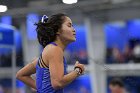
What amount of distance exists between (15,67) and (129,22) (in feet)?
23.2

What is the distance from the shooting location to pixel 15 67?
6621 millimetres

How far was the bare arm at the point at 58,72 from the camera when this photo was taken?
235 cm

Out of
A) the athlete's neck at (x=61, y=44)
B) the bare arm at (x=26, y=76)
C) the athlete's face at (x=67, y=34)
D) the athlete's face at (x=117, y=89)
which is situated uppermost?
the athlete's face at (x=67, y=34)

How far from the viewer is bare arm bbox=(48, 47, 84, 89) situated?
7.70 ft

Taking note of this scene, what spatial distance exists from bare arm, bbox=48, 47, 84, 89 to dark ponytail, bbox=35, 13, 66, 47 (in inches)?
6.0

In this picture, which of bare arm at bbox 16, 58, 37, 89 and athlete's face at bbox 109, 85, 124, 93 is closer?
bare arm at bbox 16, 58, 37, 89

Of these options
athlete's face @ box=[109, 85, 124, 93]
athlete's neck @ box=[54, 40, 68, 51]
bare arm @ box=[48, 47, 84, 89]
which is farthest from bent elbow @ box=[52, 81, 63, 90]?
athlete's face @ box=[109, 85, 124, 93]

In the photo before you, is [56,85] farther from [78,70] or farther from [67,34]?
[67,34]

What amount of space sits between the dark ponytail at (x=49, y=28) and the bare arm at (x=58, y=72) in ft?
0.50

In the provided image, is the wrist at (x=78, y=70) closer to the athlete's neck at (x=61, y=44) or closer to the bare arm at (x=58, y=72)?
the bare arm at (x=58, y=72)

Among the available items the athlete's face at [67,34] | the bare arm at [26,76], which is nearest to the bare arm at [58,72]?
the athlete's face at [67,34]

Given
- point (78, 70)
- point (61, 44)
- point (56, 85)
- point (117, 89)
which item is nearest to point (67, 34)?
point (61, 44)

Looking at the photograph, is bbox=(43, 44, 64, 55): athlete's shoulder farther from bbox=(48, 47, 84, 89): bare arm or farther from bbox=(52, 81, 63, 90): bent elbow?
bbox=(52, 81, 63, 90): bent elbow

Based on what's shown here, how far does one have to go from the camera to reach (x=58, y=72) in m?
2.35
